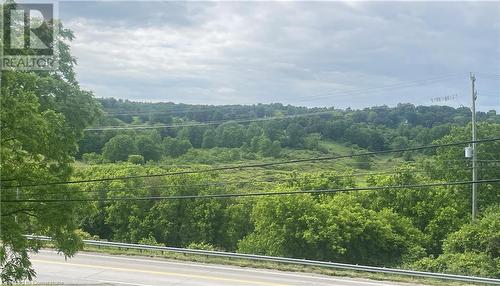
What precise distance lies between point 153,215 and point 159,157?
4809cm

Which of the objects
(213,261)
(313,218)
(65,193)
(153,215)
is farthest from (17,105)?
(153,215)

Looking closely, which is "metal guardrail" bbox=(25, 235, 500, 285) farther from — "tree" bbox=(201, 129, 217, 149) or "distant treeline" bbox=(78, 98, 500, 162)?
"tree" bbox=(201, 129, 217, 149)

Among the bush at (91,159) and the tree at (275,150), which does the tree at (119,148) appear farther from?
the tree at (275,150)

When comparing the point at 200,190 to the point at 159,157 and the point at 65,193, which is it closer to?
the point at 65,193

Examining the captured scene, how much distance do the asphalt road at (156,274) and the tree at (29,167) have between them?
540 centimetres

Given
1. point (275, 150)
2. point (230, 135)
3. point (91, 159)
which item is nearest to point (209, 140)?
point (230, 135)

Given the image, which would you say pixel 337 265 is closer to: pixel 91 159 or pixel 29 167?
pixel 29 167

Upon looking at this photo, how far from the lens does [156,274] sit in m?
22.3

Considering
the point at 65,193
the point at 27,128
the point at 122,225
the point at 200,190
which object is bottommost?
the point at 122,225

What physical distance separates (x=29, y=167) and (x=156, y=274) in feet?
28.6

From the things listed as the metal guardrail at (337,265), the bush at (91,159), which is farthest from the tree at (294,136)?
the metal guardrail at (337,265)

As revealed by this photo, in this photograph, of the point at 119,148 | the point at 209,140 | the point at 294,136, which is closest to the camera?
the point at 119,148

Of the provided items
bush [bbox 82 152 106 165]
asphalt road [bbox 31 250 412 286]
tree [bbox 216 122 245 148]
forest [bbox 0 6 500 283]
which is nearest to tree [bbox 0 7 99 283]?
forest [bbox 0 6 500 283]

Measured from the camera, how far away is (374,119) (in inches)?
3812
